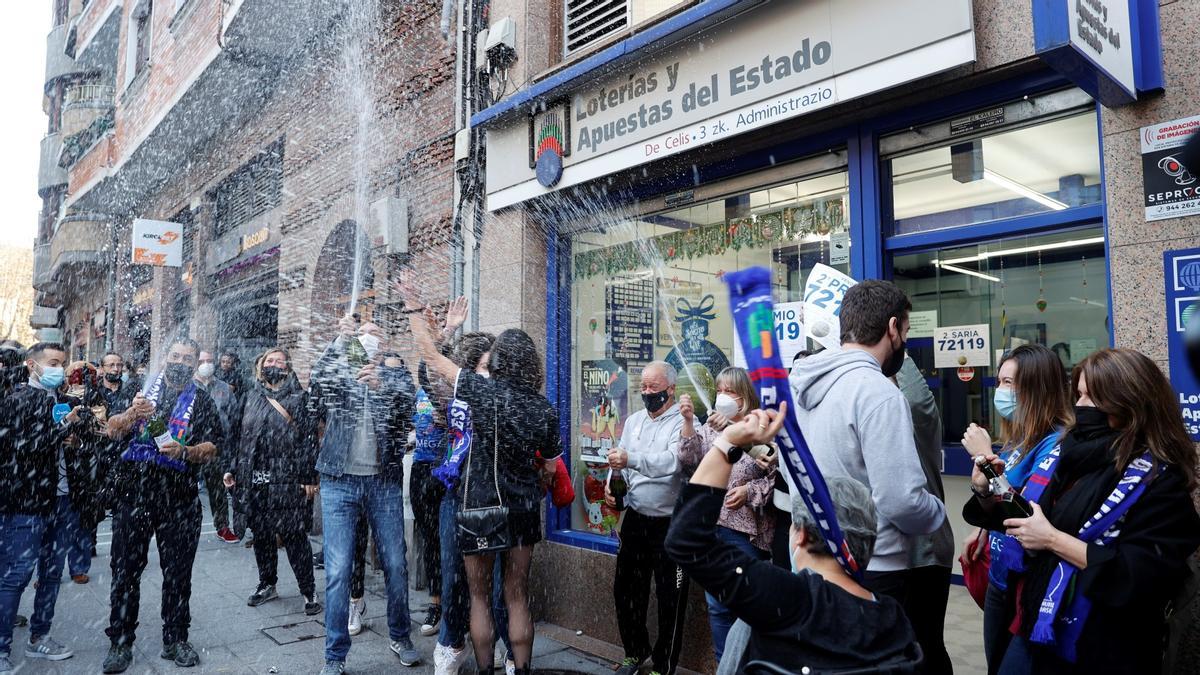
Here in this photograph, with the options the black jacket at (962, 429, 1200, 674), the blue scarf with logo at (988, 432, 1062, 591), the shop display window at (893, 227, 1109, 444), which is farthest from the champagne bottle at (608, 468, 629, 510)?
→ the black jacket at (962, 429, 1200, 674)

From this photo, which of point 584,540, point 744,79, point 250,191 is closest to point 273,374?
point 584,540

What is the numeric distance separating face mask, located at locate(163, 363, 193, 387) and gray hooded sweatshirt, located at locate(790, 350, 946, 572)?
15.8 ft

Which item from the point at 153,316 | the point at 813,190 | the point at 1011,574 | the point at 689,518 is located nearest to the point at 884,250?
the point at 813,190

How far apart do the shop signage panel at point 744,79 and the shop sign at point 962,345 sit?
144cm

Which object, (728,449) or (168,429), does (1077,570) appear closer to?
(728,449)

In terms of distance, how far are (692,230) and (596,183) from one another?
2.91ft

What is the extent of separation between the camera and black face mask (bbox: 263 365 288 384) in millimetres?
6734

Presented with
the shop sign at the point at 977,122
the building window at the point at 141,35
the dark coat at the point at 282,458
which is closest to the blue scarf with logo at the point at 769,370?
the shop sign at the point at 977,122

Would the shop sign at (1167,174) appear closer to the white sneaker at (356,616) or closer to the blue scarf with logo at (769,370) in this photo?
the blue scarf with logo at (769,370)

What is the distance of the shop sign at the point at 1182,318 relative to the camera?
344cm

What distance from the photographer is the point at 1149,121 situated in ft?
12.0

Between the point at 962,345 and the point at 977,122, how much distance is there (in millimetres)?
1259

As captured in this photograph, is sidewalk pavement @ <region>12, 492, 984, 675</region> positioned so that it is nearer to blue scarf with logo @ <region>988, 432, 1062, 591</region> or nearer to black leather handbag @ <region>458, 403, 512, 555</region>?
black leather handbag @ <region>458, 403, 512, 555</region>

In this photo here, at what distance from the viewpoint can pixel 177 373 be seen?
19.6ft
